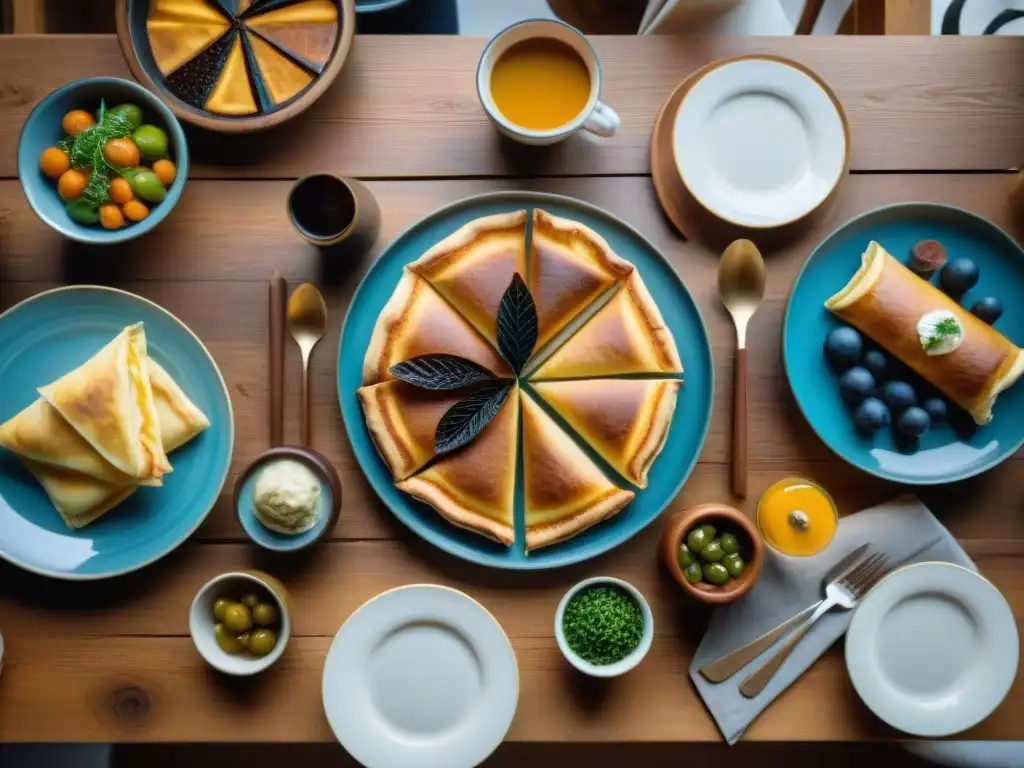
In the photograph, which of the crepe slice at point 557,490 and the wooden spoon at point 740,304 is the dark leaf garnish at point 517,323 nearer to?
the crepe slice at point 557,490

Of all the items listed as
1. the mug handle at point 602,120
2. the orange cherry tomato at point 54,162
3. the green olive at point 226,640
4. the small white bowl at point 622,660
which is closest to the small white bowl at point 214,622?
the green olive at point 226,640

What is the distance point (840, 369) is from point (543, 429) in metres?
0.66

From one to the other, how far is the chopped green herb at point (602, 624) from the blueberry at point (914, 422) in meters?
0.69

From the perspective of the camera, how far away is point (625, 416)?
1851mm

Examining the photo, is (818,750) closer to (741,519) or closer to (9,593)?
(741,519)

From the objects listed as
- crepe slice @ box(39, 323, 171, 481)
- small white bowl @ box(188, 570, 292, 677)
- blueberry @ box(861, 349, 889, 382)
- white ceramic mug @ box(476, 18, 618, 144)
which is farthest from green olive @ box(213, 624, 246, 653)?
blueberry @ box(861, 349, 889, 382)

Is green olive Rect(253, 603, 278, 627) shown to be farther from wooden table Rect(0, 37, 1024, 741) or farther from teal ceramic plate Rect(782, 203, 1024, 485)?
teal ceramic plate Rect(782, 203, 1024, 485)

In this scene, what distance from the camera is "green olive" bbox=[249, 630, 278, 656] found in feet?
5.84

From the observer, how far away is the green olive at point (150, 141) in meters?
1.80

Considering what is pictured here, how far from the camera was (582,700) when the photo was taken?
1.88m

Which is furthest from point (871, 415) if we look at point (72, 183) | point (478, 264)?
point (72, 183)

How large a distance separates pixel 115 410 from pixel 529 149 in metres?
1.03

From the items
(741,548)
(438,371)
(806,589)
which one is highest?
(438,371)

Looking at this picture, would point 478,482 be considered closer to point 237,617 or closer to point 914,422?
point 237,617
